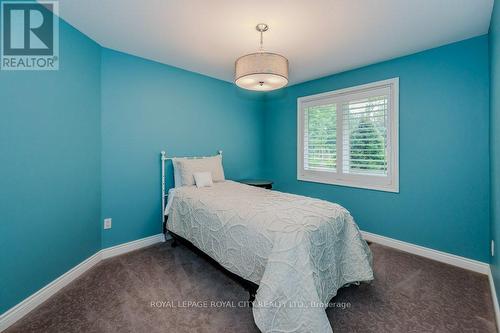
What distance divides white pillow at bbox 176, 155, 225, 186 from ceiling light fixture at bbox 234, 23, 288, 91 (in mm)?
1407

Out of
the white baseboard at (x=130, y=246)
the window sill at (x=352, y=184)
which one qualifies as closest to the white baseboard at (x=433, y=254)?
the window sill at (x=352, y=184)

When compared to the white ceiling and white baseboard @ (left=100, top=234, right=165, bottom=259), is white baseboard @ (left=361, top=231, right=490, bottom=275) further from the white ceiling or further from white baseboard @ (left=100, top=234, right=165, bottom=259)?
white baseboard @ (left=100, top=234, right=165, bottom=259)

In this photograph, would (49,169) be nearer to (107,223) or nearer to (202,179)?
(107,223)

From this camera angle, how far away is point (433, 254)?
2.62m

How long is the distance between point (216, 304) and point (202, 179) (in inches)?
61.1

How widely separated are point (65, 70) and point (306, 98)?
131 inches

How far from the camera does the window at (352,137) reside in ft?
9.71

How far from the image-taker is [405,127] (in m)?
2.83

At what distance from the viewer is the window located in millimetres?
2961

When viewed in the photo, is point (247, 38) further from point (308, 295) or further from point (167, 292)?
point (167, 292)

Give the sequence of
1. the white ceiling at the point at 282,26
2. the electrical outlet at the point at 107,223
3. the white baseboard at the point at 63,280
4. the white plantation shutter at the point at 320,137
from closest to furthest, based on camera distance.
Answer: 1. the white baseboard at the point at 63,280
2. the white ceiling at the point at 282,26
3. the electrical outlet at the point at 107,223
4. the white plantation shutter at the point at 320,137

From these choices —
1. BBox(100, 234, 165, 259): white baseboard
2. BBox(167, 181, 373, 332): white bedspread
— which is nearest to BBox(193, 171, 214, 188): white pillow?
BBox(167, 181, 373, 332): white bedspread

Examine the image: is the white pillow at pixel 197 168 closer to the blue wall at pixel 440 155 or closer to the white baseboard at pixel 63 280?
the white baseboard at pixel 63 280

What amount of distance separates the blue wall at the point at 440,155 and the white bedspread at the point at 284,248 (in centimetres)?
126
